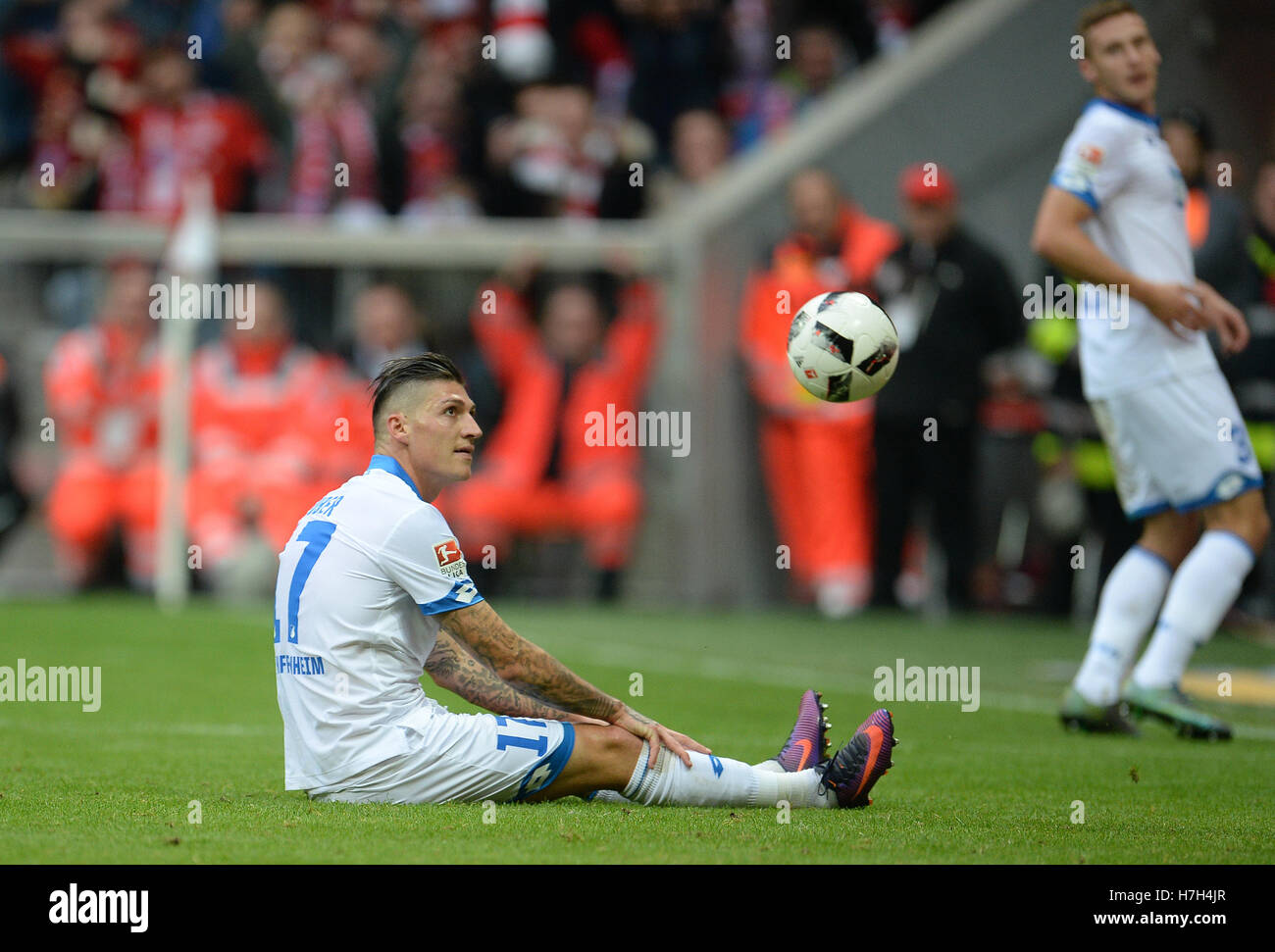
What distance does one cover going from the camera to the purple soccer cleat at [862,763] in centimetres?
509

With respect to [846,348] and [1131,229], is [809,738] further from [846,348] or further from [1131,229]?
[1131,229]

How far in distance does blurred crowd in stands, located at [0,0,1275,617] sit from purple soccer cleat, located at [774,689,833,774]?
539 cm

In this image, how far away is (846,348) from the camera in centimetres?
598

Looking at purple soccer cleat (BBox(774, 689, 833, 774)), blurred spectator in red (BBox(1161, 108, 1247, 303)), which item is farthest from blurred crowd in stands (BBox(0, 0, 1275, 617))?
purple soccer cleat (BBox(774, 689, 833, 774))

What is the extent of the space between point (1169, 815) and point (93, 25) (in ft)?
49.1

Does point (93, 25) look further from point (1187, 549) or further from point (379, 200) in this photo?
point (1187, 549)

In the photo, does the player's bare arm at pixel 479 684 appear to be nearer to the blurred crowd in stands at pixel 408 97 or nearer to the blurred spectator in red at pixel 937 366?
the blurred spectator in red at pixel 937 366

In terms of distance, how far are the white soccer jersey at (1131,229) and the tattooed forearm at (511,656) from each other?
126 inches

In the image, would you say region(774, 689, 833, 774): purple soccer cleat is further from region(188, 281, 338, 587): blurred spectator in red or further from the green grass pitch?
region(188, 281, 338, 587): blurred spectator in red

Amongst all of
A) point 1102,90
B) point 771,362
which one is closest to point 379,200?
point 771,362

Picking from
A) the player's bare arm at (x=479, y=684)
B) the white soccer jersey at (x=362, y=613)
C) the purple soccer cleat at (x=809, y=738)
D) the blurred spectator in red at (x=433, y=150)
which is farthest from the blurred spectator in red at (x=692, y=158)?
the white soccer jersey at (x=362, y=613)

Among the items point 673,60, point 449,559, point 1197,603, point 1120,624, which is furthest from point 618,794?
point 673,60

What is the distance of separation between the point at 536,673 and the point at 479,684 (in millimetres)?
331

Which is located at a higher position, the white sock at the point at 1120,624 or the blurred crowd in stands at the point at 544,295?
the blurred crowd in stands at the point at 544,295
